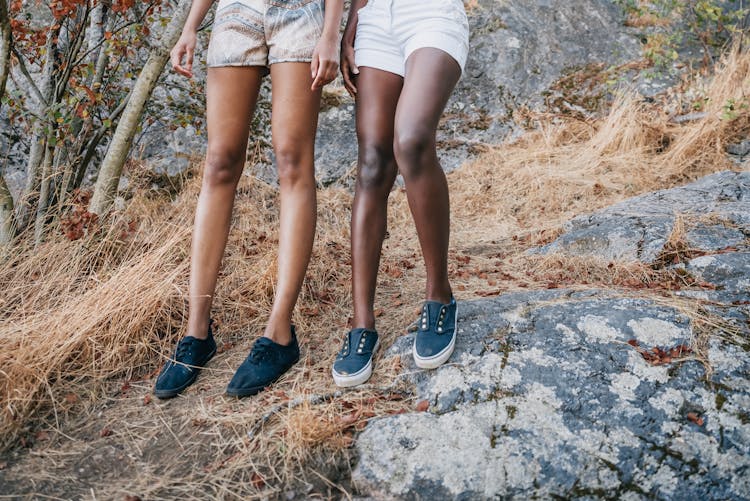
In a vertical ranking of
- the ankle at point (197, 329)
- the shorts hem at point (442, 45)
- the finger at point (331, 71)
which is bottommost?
the ankle at point (197, 329)

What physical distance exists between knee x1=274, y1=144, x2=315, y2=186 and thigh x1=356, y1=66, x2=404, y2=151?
0.22 metres

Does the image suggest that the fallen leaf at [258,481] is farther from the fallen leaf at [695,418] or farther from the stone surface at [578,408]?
the fallen leaf at [695,418]

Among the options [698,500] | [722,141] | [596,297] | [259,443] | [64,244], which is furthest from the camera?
[722,141]

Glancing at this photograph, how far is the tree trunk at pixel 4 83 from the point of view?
2721 mm

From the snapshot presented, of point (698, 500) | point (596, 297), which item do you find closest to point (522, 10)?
point (596, 297)

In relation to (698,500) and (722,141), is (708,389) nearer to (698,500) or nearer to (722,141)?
(698,500)

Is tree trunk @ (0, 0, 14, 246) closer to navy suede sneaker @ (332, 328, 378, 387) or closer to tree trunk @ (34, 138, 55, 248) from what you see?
tree trunk @ (34, 138, 55, 248)

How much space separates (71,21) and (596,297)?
3.72 metres

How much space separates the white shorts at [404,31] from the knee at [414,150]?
1.02 feet

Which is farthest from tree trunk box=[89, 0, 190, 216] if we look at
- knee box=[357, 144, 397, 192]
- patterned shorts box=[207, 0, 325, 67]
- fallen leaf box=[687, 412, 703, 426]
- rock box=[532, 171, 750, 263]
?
fallen leaf box=[687, 412, 703, 426]

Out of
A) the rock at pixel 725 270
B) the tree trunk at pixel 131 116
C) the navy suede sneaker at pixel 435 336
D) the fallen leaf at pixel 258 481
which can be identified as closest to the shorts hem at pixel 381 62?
the navy suede sneaker at pixel 435 336

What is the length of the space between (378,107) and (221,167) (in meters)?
0.66

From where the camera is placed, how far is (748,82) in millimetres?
5211

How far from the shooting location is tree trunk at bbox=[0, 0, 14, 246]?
2.72 meters
